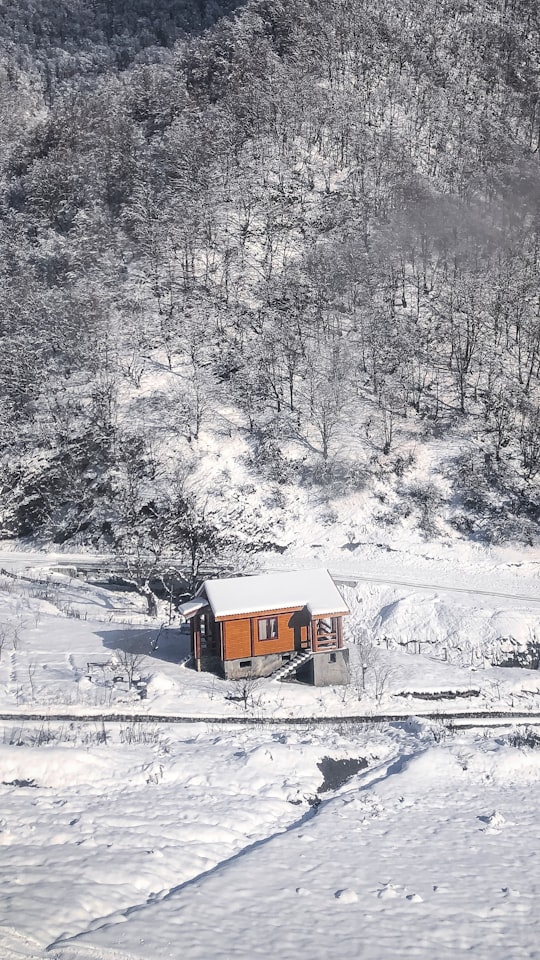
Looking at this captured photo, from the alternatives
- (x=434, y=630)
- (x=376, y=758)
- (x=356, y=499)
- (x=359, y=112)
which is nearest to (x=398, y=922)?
(x=376, y=758)

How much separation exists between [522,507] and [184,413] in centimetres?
2888

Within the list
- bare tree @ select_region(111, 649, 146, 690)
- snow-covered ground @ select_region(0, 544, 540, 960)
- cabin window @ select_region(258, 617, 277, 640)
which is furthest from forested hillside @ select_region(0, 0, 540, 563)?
snow-covered ground @ select_region(0, 544, 540, 960)

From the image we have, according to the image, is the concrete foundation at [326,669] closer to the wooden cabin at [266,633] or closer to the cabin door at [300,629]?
the wooden cabin at [266,633]

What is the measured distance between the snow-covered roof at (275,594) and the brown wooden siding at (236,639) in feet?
2.50

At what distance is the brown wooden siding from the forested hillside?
16338mm

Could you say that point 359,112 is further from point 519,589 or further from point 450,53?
point 519,589

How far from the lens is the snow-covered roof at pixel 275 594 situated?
28.5 meters

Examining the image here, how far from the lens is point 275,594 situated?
1168 inches

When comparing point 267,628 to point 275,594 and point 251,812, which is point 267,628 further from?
point 251,812

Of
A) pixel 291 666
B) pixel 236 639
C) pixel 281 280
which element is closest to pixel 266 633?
pixel 236 639

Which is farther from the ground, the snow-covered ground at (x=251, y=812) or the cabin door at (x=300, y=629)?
the snow-covered ground at (x=251, y=812)

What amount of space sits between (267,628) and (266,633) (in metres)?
0.23

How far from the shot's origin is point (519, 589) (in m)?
39.6

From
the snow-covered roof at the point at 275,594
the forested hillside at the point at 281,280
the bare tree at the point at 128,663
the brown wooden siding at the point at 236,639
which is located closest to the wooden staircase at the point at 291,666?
the brown wooden siding at the point at 236,639
